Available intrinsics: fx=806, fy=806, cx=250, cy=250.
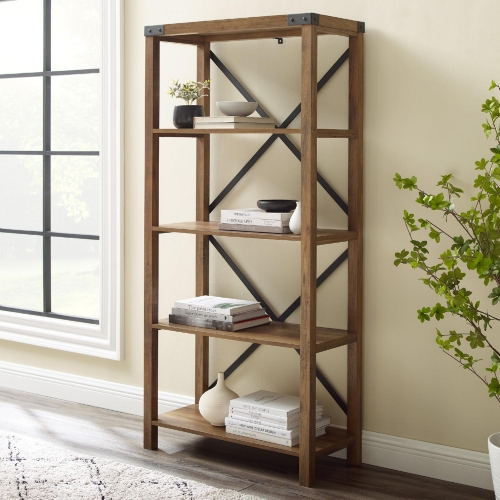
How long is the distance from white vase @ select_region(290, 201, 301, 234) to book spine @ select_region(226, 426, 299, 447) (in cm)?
82

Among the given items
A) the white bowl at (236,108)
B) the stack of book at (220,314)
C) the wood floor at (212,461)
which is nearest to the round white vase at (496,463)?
the wood floor at (212,461)

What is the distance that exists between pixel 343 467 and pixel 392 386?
1.30 ft

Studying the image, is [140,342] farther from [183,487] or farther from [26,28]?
[26,28]

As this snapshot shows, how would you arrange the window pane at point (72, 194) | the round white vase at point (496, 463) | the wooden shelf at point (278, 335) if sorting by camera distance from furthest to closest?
the window pane at point (72, 194)
the wooden shelf at point (278, 335)
the round white vase at point (496, 463)

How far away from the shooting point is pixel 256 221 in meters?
3.18

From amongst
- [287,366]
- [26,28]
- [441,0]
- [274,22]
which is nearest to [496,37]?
[441,0]

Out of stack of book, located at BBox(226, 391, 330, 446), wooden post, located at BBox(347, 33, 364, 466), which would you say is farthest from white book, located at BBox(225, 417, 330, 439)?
wooden post, located at BBox(347, 33, 364, 466)

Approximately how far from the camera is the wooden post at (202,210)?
12.0ft

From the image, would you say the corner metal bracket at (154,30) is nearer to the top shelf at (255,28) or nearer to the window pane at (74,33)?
the top shelf at (255,28)

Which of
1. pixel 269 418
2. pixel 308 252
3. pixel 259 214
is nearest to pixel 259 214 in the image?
pixel 259 214

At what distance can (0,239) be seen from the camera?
5.52m

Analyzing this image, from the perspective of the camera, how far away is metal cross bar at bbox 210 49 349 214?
3.35 meters

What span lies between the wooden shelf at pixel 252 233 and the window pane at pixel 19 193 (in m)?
1.87

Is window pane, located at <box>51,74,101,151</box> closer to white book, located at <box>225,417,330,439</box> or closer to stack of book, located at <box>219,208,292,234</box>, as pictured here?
stack of book, located at <box>219,208,292,234</box>
